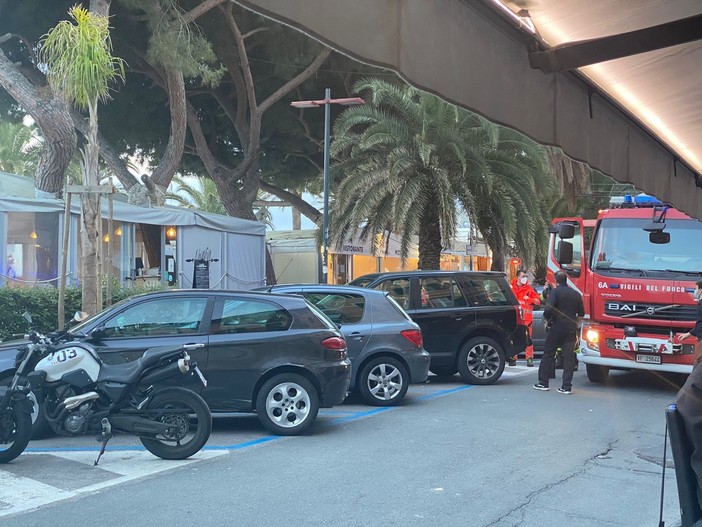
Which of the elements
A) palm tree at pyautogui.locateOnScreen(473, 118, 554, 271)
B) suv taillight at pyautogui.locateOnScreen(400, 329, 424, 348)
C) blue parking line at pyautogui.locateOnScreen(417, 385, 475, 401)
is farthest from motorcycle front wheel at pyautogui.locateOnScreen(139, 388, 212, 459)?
palm tree at pyautogui.locateOnScreen(473, 118, 554, 271)

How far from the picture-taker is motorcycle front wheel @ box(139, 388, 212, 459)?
7078 millimetres

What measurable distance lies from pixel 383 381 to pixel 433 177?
953 cm

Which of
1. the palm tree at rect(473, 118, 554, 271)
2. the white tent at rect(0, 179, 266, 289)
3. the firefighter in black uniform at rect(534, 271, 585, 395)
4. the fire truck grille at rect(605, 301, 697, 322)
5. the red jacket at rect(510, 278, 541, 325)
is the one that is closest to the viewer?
the fire truck grille at rect(605, 301, 697, 322)

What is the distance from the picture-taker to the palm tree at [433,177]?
18.9 metres

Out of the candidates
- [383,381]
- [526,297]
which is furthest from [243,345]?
[526,297]

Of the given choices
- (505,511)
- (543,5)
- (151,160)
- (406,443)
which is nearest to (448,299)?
(406,443)

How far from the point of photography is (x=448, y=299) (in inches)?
498

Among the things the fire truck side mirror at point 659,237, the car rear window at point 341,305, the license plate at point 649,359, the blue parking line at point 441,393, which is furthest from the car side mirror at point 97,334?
the license plate at point 649,359

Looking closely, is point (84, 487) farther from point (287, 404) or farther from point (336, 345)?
point (336, 345)

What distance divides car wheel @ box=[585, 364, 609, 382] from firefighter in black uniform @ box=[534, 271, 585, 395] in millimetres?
1383

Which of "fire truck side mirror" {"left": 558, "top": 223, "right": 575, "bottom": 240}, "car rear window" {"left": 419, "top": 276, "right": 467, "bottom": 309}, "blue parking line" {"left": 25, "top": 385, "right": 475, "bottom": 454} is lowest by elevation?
"blue parking line" {"left": 25, "top": 385, "right": 475, "bottom": 454}

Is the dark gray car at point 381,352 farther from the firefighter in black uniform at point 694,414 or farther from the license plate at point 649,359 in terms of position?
the firefighter in black uniform at point 694,414

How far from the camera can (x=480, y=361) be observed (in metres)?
12.6

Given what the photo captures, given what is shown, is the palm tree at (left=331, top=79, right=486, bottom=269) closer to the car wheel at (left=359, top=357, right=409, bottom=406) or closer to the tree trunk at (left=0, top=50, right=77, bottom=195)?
the tree trunk at (left=0, top=50, right=77, bottom=195)
